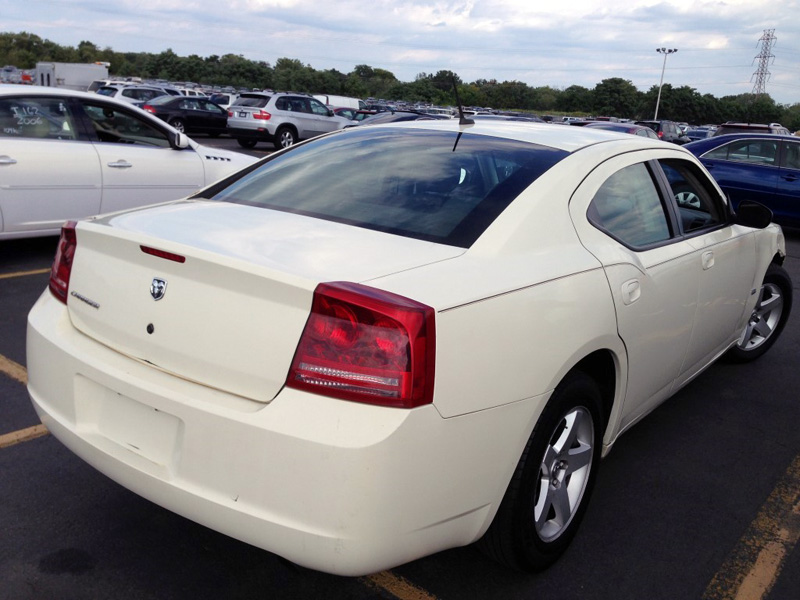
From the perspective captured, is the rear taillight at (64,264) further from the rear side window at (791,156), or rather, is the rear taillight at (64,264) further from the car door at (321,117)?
the car door at (321,117)

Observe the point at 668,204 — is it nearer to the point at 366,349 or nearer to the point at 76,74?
the point at 366,349

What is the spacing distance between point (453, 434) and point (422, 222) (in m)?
0.87

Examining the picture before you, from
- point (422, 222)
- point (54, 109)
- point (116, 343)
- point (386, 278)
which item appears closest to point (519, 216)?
point (422, 222)

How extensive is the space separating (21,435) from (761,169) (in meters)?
11.0

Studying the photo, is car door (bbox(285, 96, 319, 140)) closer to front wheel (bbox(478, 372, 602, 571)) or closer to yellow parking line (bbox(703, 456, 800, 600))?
yellow parking line (bbox(703, 456, 800, 600))

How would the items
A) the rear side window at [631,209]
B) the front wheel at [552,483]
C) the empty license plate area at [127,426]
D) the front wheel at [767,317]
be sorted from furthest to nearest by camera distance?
the front wheel at [767,317]
the rear side window at [631,209]
the front wheel at [552,483]
the empty license plate area at [127,426]

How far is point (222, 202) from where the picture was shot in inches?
121

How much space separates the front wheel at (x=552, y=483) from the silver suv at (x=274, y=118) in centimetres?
2098

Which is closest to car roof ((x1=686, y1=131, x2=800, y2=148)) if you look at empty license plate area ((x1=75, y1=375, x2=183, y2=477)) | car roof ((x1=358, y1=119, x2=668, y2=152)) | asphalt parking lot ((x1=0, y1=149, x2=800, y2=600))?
asphalt parking lot ((x1=0, y1=149, x2=800, y2=600))

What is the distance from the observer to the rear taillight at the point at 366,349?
2.02m

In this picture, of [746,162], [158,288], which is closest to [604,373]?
[158,288]

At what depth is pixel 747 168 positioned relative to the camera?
11461mm

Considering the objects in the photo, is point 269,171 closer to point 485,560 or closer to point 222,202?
point 222,202

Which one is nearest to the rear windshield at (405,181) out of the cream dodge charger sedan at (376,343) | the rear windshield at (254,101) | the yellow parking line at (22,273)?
the cream dodge charger sedan at (376,343)
